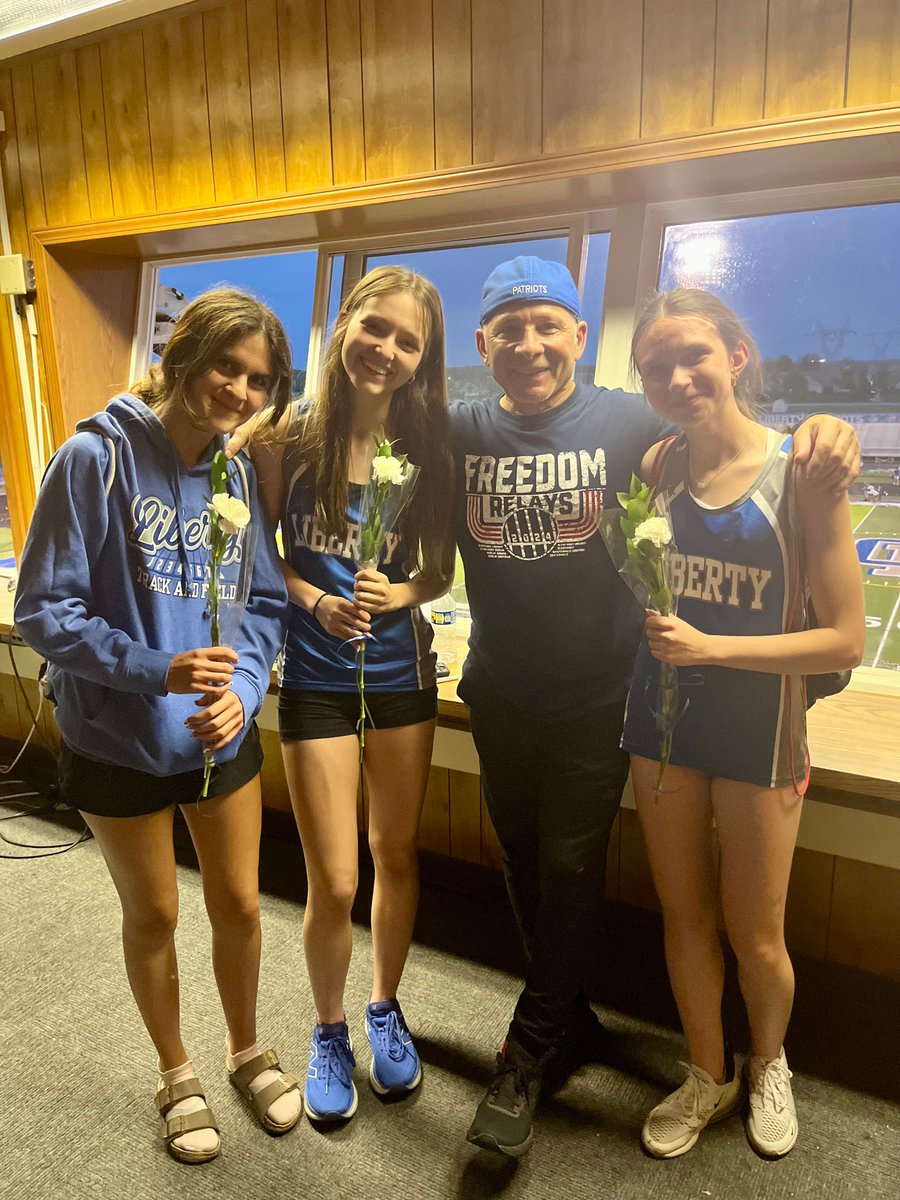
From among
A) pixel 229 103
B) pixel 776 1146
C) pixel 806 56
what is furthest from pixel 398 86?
pixel 776 1146

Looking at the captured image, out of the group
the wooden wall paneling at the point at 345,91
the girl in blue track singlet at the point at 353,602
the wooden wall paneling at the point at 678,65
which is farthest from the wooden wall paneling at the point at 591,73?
the girl in blue track singlet at the point at 353,602

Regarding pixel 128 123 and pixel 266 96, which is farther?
pixel 128 123

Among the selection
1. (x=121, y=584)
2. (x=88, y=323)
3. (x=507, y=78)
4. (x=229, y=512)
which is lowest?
(x=121, y=584)

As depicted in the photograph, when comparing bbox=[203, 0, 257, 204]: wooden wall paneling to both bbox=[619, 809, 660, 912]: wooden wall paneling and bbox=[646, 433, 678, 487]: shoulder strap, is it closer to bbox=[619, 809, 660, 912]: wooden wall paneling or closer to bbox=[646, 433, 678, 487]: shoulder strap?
bbox=[646, 433, 678, 487]: shoulder strap

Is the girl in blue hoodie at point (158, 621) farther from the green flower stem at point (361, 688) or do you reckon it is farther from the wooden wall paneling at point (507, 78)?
the wooden wall paneling at point (507, 78)

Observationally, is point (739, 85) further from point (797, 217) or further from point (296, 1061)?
point (296, 1061)

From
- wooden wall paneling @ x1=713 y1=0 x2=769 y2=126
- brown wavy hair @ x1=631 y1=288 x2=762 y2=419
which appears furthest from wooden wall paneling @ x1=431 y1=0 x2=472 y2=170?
brown wavy hair @ x1=631 y1=288 x2=762 y2=419

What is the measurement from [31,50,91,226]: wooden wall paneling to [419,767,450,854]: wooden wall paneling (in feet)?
7.52

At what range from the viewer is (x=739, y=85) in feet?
5.93

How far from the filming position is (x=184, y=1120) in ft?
5.51

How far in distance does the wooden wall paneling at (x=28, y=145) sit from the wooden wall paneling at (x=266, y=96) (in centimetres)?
102

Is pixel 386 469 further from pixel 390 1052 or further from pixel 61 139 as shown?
pixel 61 139

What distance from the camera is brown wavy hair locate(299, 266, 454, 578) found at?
1.60 m

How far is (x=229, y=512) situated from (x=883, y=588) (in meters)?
1.66
